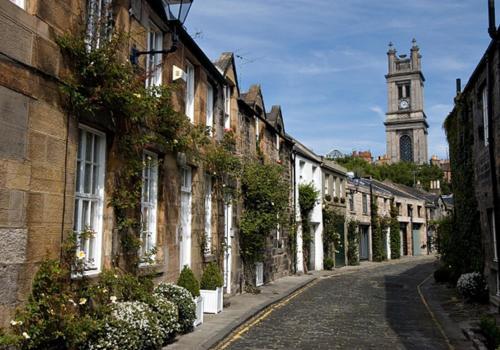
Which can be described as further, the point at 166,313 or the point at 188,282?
the point at 188,282

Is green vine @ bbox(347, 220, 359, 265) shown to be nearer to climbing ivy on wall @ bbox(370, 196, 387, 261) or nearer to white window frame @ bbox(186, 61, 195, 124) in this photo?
climbing ivy on wall @ bbox(370, 196, 387, 261)

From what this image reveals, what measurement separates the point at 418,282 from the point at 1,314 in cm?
1848

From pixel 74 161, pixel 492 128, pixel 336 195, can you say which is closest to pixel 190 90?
pixel 74 161

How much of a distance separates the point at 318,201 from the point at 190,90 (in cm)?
1523

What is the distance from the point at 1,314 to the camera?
5.46 metres

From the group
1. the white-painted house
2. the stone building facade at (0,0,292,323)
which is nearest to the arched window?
the white-painted house

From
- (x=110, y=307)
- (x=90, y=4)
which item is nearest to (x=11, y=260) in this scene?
(x=110, y=307)

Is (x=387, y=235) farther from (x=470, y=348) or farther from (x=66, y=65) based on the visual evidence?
(x=66, y=65)

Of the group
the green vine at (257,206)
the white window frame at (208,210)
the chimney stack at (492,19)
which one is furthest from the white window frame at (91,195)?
the chimney stack at (492,19)

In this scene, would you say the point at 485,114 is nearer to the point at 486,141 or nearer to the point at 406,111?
the point at 486,141

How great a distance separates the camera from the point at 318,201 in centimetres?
2609

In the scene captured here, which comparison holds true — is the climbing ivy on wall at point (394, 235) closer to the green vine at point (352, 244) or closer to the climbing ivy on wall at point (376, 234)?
the climbing ivy on wall at point (376, 234)

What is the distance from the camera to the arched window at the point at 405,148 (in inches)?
4316

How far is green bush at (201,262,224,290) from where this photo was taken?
37.9ft
